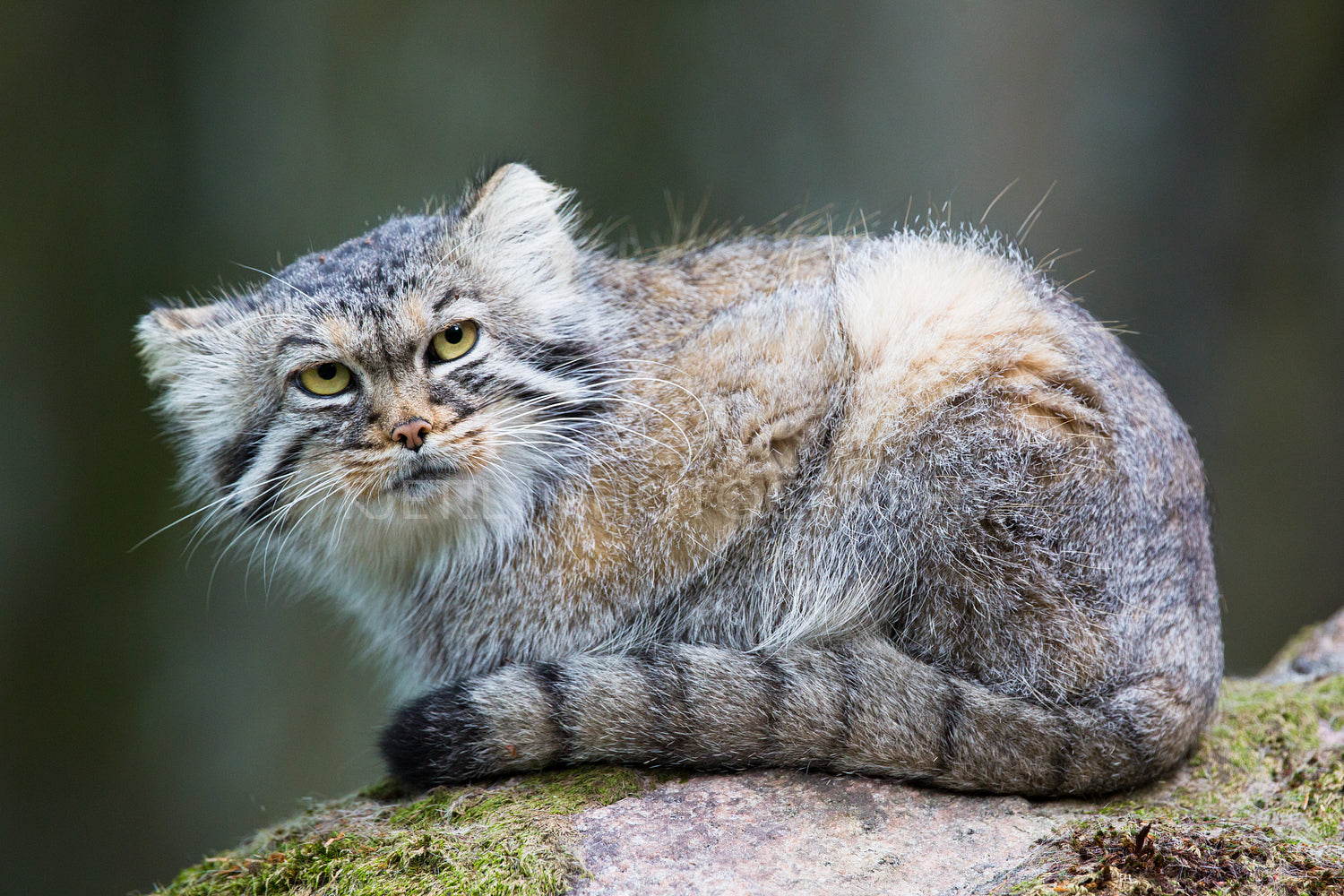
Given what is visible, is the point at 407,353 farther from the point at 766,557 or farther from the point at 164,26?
the point at 164,26


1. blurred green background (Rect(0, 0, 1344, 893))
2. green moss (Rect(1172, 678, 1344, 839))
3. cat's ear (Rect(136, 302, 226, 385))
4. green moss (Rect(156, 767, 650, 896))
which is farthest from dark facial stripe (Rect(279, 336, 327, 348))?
blurred green background (Rect(0, 0, 1344, 893))

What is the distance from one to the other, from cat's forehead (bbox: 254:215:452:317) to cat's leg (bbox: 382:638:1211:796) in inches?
57.6

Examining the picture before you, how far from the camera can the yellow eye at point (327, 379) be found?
374cm

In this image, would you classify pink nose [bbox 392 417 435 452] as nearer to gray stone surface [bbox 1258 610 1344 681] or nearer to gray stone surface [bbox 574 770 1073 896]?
gray stone surface [bbox 574 770 1073 896]

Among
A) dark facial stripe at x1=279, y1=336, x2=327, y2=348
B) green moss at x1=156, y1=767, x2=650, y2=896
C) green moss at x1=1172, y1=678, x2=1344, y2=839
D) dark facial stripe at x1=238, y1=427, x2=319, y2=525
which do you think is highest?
dark facial stripe at x1=279, y1=336, x2=327, y2=348

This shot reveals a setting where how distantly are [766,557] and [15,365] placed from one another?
6.75 m

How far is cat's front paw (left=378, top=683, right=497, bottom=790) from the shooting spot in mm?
3424

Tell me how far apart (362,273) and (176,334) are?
952mm

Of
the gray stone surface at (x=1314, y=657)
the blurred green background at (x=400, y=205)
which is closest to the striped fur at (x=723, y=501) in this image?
the gray stone surface at (x=1314, y=657)

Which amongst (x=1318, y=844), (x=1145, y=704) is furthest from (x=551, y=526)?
(x=1318, y=844)

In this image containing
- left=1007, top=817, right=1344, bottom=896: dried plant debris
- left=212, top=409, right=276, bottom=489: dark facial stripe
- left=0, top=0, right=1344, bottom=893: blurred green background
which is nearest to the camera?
left=1007, top=817, right=1344, bottom=896: dried plant debris

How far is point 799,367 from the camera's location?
3928 mm

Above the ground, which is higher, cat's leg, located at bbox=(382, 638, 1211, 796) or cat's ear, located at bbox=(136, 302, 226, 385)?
cat's ear, located at bbox=(136, 302, 226, 385)

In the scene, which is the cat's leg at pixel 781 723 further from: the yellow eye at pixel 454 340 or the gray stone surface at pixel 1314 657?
the gray stone surface at pixel 1314 657
